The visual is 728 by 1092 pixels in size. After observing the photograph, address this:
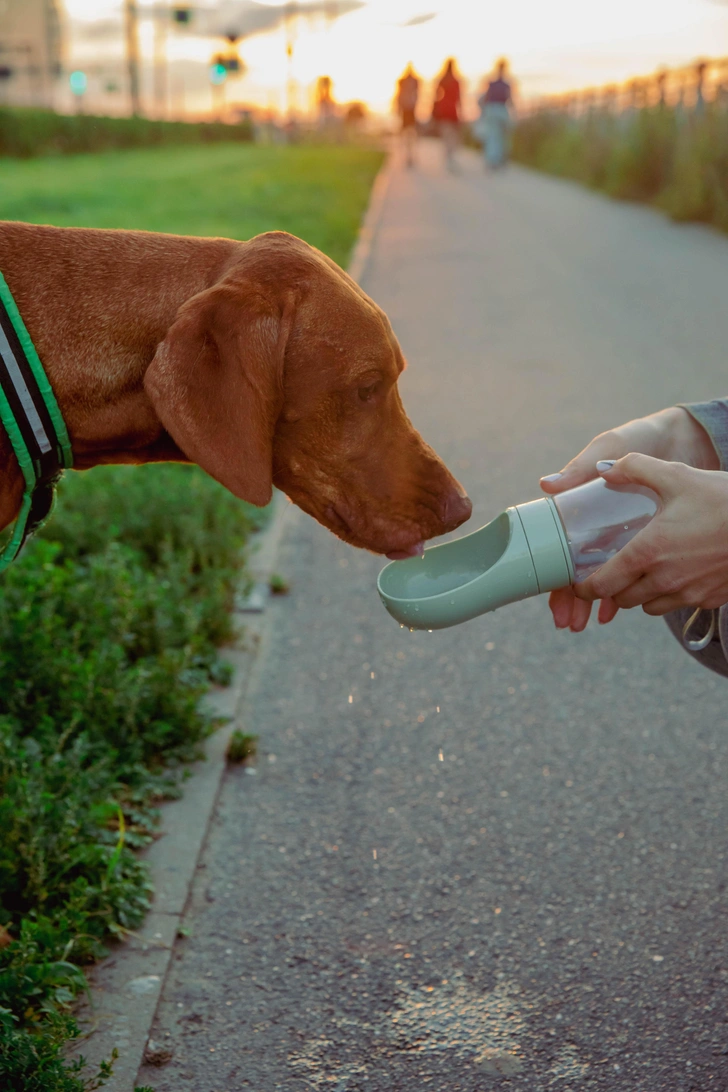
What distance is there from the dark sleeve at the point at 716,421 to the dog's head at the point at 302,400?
2.08 ft

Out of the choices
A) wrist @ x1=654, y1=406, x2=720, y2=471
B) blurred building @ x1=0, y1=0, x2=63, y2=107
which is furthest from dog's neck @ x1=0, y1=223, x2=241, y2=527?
blurred building @ x1=0, y1=0, x2=63, y2=107

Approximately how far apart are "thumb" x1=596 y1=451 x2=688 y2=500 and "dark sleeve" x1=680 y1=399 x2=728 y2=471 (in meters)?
0.50

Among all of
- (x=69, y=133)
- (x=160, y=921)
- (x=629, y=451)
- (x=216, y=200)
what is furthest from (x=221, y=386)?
(x=69, y=133)

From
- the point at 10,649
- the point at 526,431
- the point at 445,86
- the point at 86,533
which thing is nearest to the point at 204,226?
the point at 526,431

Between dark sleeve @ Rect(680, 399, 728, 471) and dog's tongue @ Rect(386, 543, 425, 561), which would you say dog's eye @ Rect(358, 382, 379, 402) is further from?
dark sleeve @ Rect(680, 399, 728, 471)

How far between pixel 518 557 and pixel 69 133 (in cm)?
5328

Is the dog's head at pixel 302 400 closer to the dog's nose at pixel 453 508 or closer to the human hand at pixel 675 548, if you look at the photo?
the dog's nose at pixel 453 508

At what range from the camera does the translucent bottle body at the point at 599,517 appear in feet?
8.96

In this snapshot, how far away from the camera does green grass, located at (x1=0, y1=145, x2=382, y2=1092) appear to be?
2.61 metres

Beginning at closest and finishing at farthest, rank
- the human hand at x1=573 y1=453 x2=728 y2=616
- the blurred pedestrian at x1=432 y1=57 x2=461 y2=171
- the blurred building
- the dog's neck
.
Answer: the human hand at x1=573 y1=453 x2=728 y2=616 → the dog's neck → the blurred pedestrian at x1=432 y1=57 x2=461 y2=171 → the blurred building

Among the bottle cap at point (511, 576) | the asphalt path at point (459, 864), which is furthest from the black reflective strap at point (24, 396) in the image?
the asphalt path at point (459, 864)

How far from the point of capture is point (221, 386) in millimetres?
2412

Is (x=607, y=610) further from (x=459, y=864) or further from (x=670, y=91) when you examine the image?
(x=670, y=91)

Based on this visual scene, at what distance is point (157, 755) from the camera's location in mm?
3684
